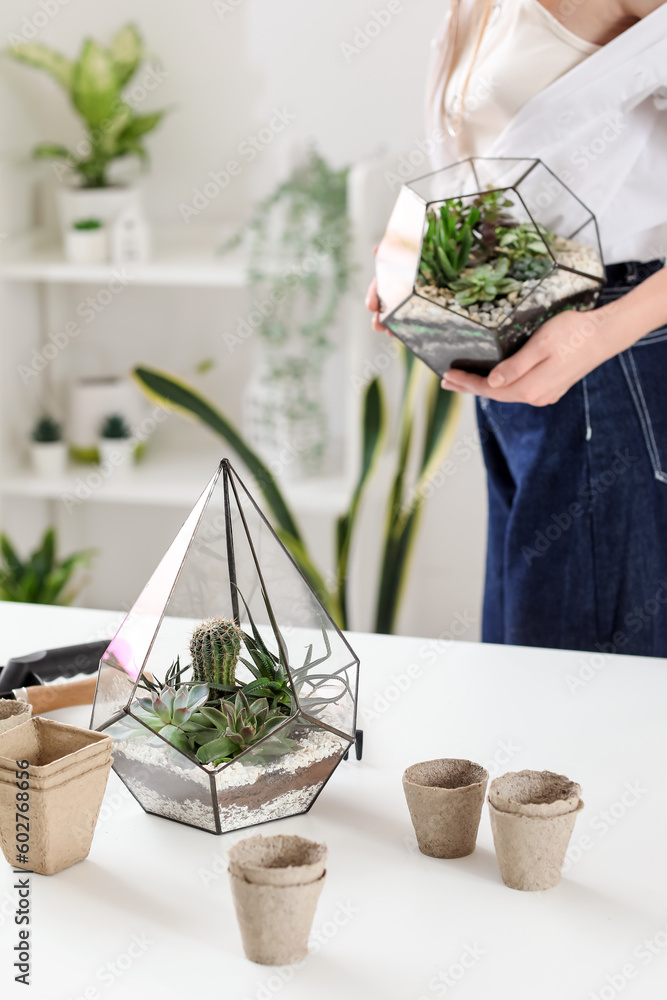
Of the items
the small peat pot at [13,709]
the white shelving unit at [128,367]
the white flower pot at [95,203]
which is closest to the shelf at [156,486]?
the white shelving unit at [128,367]

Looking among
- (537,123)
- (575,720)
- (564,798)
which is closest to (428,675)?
(575,720)

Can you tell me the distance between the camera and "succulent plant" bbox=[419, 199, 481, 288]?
88 centimetres

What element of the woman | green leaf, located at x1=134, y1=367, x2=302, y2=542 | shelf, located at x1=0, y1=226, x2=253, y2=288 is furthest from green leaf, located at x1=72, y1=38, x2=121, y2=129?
the woman

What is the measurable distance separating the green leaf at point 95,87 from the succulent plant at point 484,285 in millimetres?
1179

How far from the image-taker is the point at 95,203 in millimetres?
1855

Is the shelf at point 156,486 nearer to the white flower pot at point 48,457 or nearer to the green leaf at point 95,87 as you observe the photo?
the white flower pot at point 48,457

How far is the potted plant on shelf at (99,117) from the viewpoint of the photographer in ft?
5.84

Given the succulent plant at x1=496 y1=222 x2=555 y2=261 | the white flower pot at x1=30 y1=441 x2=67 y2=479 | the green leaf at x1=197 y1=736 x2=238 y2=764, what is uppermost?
the succulent plant at x1=496 y1=222 x2=555 y2=261

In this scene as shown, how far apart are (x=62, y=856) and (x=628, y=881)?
0.32m

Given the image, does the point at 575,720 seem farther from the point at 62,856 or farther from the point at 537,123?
the point at 537,123

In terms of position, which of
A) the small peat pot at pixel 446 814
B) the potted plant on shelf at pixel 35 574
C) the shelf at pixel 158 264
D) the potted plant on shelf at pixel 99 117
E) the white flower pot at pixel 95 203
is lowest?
the potted plant on shelf at pixel 35 574

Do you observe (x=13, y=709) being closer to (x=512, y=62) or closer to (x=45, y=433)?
(x=512, y=62)

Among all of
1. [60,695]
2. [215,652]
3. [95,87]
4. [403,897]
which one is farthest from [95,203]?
[403,897]

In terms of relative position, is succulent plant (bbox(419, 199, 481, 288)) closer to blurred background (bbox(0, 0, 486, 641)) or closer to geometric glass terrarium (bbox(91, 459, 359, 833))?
geometric glass terrarium (bbox(91, 459, 359, 833))
